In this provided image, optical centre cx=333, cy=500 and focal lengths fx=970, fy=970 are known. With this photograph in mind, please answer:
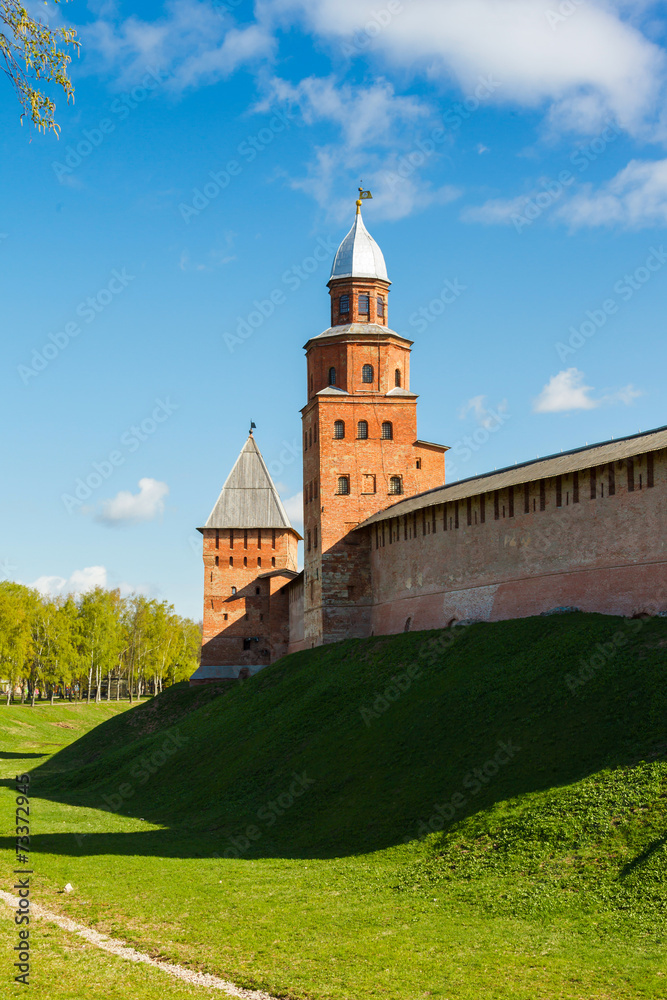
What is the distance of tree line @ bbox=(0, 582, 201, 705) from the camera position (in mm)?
59784

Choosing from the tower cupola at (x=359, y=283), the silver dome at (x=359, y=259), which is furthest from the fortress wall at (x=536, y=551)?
the silver dome at (x=359, y=259)

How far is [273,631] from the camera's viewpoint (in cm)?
4584

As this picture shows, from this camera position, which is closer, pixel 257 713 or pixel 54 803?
pixel 54 803

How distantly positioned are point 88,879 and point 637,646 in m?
10.5

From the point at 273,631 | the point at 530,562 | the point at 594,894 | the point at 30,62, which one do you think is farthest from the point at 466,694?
the point at 273,631

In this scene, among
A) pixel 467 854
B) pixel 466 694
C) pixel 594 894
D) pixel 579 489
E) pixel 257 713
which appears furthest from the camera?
pixel 257 713

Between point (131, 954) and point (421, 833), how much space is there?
577cm

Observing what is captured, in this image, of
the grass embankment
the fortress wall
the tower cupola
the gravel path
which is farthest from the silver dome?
the gravel path

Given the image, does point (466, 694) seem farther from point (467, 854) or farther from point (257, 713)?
point (257, 713)

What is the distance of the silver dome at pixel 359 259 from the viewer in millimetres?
38438

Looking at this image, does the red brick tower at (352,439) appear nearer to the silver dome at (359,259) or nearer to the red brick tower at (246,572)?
the silver dome at (359,259)

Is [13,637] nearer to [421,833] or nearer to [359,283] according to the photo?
[359,283]

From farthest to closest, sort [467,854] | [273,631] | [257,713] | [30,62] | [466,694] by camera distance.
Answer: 1. [273,631]
2. [257,713]
3. [466,694]
4. [467,854]
5. [30,62]

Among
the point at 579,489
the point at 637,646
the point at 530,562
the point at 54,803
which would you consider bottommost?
the point at 54,803
